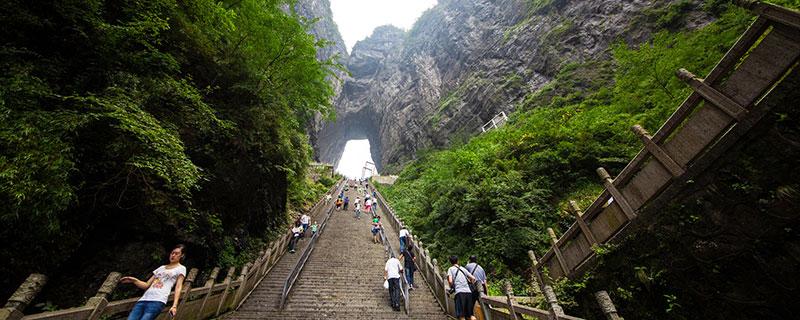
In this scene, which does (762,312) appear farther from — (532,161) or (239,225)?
(239,225)

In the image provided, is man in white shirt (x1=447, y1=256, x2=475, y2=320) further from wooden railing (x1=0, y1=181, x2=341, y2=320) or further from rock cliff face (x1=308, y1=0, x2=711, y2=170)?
rock cliff face (x1=308, y1=0, x2=711, y2=170)

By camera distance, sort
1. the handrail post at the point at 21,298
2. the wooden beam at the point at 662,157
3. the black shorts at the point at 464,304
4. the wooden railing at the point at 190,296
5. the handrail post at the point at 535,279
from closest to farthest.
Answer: the handrail post at the point at 21,298
the wooden railing at the point at 190,296
the wooden beam at the point at 662,157
the black shorts at the point at 464,304
the handrail post at the point at 535,279

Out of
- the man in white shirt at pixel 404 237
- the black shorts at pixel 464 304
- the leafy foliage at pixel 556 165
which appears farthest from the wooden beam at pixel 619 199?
the man in white shirt at pixel 404 237

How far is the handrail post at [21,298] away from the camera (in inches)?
96.3

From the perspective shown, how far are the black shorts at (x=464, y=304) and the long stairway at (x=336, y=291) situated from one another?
1806mm

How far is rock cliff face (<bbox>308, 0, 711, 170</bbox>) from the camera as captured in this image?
64.5 ft

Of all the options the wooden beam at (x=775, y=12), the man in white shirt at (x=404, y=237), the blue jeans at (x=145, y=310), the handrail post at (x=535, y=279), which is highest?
the man in white shirt at (x=404, y=237)

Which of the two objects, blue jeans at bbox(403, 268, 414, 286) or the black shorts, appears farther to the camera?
blue jeans at bbox(403, 268, 414, 286)

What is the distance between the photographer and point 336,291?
7723mm

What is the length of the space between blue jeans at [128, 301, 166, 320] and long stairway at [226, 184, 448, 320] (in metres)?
3.21

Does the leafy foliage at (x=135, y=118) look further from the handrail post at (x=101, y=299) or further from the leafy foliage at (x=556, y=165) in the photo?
the leafy foliage at (x=556, y=165)

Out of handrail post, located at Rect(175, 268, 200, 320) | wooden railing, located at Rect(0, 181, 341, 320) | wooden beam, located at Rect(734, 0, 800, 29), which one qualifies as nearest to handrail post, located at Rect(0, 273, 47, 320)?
wooden railing, located at Rect(0, 181, 341, 320)

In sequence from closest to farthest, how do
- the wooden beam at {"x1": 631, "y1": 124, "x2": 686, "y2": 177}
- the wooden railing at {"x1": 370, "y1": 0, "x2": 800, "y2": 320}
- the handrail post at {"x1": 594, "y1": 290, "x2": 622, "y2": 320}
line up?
the handrail post at {"x1": 594, "y1": 290, "x2": 622, "y2": 320}, the wooden railing at {"x1": 370, "y1": 0, "x2": 800, "y2": 320}, the wooden beam at {"x1": 631, "y1": 124, "x2": 686, "y2": 177}

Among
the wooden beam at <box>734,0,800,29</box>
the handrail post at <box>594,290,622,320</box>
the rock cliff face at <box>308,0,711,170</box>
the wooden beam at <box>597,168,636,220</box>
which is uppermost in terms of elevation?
the rock cliff face at <box>308,0,711,170</box>
